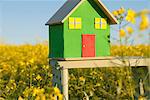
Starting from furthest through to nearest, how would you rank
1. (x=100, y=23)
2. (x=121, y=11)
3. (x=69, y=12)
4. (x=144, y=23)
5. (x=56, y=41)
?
(x=56, y=41) → (x=100, y=23) → (x=69, y=12) → (x=121, y=11) → (x=144, y=23)

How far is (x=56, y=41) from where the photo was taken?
16.0 ft

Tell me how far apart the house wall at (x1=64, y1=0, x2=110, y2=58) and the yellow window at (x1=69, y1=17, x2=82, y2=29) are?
4 centimetres

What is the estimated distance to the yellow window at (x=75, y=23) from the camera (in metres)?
4.61

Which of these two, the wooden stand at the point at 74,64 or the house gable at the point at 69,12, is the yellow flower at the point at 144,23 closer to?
the wooden stand at the point at 74,64

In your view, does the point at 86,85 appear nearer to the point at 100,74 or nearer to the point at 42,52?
the point at 100,74

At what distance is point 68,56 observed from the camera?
15.1 ft

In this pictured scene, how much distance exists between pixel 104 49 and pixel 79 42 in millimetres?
363

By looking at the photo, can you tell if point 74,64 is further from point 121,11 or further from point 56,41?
point 121,11

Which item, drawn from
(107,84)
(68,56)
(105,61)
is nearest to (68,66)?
(68,56)

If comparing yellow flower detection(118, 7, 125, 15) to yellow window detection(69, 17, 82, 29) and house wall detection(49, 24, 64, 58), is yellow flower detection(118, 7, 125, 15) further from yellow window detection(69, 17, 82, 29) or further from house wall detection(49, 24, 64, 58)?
house wall detection(49, 24, 64, 58)

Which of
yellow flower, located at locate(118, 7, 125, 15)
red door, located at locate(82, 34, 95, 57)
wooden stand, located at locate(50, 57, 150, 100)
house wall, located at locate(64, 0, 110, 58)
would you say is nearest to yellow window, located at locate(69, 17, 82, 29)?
house wall, located at locate(64, 0, 110, 58)

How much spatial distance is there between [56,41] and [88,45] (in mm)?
460

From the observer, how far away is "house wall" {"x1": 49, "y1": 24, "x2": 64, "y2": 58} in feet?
15.3

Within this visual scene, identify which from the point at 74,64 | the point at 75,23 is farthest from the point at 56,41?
the point at 74,64
